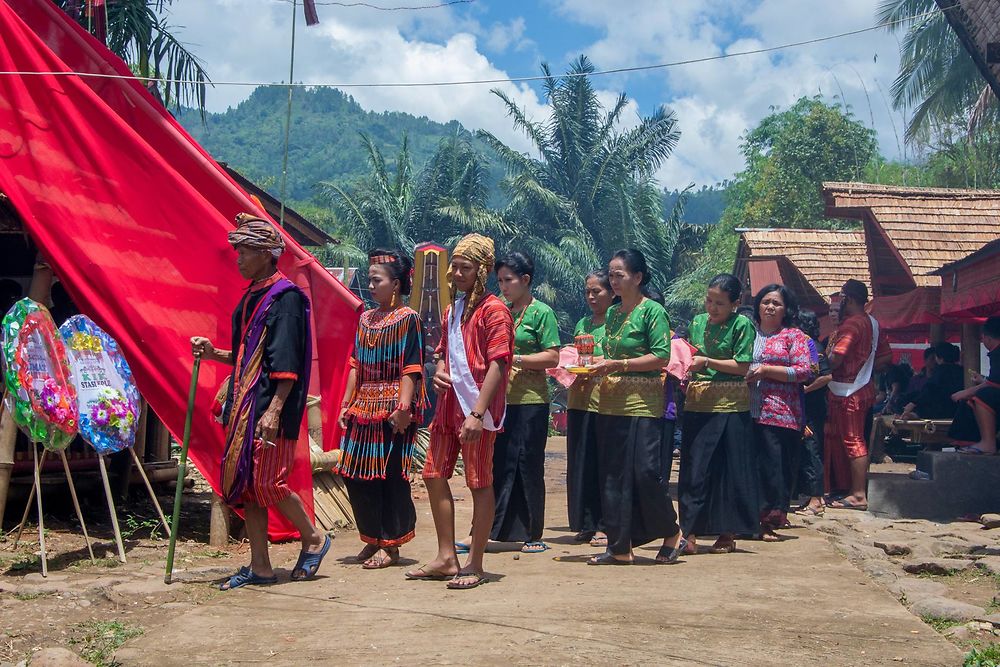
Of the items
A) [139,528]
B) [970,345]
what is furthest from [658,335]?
[970,345]

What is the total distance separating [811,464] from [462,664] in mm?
5921

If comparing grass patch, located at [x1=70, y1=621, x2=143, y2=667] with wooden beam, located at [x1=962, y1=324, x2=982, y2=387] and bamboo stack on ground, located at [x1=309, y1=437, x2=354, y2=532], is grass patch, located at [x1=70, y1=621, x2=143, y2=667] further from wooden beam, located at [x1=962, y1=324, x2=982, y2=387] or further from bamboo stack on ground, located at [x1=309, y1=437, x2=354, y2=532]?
wooden beam, located at [x1=962, y1=324, x2=982, y2=387]

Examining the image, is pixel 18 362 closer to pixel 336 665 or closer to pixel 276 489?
pixel 276 489

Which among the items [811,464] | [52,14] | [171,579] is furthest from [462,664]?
[811,464]

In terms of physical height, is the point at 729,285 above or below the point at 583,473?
above

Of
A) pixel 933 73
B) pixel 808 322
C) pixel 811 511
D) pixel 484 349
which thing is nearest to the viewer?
pixel 484 349

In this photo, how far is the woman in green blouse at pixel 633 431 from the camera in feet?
20.4

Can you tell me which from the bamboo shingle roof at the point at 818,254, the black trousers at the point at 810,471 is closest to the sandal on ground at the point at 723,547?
the black trousers at the point at 810,471

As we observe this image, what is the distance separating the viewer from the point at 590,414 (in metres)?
6.90

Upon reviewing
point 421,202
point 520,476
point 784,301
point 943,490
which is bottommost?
point 943,490

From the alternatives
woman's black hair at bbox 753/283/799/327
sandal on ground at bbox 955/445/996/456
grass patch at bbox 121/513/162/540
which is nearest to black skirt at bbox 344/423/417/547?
grass patch at bbox 121/513/162/540

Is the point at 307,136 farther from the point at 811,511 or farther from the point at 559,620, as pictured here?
the point at 559,620

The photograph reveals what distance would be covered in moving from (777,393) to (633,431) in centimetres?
209

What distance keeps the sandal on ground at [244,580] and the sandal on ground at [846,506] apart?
5605 millimetres
